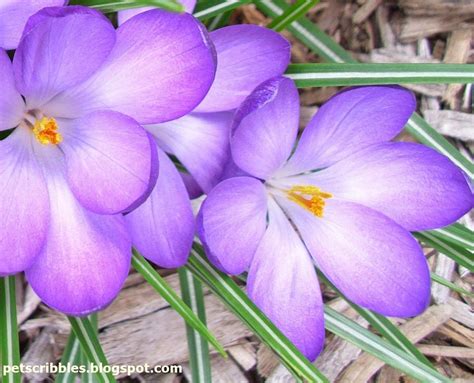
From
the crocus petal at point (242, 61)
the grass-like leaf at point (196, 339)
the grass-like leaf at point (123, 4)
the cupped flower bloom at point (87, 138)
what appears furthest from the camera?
the grass-like leaf at point (196, 339)

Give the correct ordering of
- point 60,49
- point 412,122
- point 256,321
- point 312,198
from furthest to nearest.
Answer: point 412,122 → point 312,198 → point 256,321 → point 60,49

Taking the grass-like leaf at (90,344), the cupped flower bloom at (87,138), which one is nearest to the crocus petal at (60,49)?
the cupped flower bloom at (87,138)

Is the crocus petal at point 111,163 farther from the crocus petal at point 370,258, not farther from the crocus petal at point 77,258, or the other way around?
the crocus petal at point 370,258

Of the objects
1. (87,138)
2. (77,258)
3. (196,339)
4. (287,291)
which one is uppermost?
(87,138)

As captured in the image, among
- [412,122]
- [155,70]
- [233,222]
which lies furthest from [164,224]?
[412,122]

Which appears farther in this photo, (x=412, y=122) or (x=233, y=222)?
(x=412, y=122)

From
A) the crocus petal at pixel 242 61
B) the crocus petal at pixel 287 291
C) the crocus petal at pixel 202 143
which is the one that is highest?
the crocus petal at pixel 242 61

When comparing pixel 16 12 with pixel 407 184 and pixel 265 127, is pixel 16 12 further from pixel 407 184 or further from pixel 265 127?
pixel 407 184

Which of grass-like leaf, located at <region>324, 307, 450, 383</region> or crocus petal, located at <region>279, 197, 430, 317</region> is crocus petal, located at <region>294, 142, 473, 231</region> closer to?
crocus petal, located at <region>279, 197, 430, 317</region>
